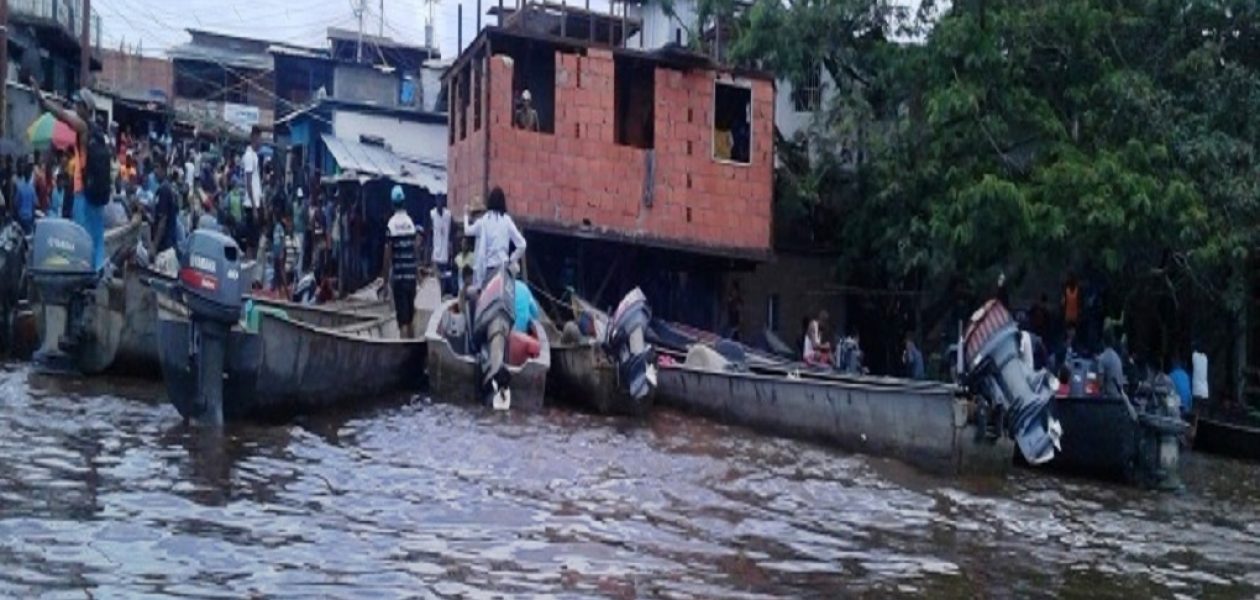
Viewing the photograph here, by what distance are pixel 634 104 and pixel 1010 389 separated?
10658 millimetres

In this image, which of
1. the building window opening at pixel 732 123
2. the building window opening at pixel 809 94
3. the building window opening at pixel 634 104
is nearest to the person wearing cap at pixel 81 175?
the building window opening at pixel 634 104

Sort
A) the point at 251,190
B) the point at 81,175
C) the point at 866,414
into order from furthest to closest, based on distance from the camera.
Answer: the point at 251,190
the point at 866,414
the point at 81,175

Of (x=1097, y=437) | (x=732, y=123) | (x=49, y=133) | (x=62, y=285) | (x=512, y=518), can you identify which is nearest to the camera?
(x=512, y=518)

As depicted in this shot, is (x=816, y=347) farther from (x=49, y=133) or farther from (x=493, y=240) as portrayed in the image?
(x=49, y=133)

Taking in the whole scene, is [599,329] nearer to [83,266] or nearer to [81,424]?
[83,266]

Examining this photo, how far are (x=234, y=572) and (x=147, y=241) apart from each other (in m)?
10.9

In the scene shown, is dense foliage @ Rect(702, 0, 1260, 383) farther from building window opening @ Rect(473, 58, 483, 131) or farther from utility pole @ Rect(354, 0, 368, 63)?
utility pole @ Rect(354, 0, 368, 63)

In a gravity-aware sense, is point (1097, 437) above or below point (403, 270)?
below

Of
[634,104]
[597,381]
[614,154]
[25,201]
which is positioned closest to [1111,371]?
[597,381]

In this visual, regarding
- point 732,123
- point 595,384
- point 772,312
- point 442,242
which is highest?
point 732,123

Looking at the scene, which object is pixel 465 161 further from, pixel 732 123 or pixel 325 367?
pixel 325 367

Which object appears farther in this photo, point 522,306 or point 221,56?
point 221,56

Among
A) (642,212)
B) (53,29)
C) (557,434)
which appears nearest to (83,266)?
(557,434)

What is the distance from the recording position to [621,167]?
20.9 meters
